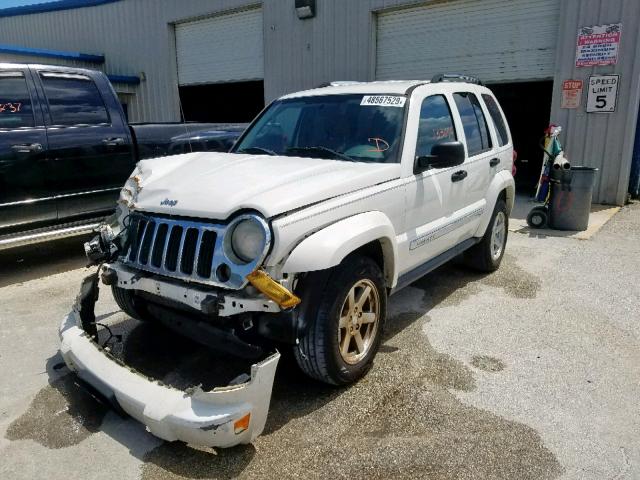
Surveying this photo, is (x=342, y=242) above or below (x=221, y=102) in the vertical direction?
below

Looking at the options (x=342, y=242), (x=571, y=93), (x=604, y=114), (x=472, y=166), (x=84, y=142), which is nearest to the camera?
(x=342, y=242)

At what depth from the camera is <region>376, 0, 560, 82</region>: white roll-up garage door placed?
9.73 metres

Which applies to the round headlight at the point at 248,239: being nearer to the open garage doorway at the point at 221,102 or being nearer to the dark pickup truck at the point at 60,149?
the dark pickup truck at the point at 60,149

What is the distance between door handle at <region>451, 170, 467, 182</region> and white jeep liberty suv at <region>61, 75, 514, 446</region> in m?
0.02

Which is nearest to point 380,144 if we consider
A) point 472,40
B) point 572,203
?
point 572,203

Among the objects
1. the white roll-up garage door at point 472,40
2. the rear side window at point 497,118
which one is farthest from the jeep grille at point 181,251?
the white roll-up garage door at point 472,40

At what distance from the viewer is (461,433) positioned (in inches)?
108

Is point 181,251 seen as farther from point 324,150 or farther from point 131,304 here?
point 324,150

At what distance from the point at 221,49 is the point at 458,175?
1224cm

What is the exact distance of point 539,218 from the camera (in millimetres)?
7672

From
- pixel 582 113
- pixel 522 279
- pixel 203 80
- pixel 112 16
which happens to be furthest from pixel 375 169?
pixel 112 16

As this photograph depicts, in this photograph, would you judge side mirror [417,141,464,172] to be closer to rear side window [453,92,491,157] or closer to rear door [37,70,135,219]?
rear side window [453,92,491,157]

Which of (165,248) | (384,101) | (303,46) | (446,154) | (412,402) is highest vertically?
(303,46)

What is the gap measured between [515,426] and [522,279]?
282 centimetres
